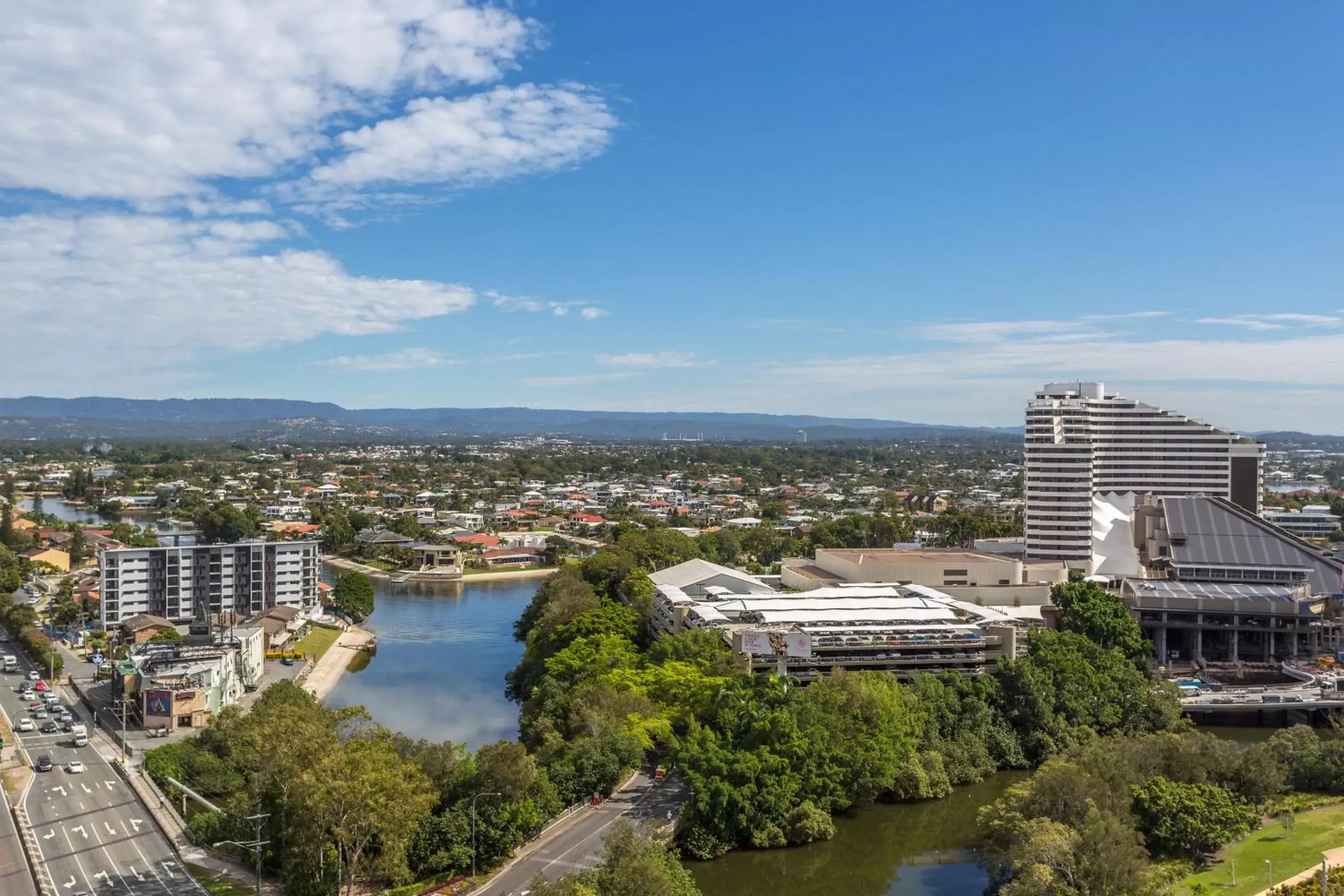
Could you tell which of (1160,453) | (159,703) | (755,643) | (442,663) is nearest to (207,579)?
(442,663)

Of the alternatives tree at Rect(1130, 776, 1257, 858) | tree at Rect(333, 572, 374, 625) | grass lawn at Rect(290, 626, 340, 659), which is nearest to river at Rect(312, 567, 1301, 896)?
tree at Rect(333, 572, 374, 625)

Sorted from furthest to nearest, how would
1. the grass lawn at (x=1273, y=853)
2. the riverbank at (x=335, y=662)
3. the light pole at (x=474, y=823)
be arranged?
the riverbank at (x=335, y=662), the light pole at (x=474, y=823), the grass lawn at (x=1273, y=853)

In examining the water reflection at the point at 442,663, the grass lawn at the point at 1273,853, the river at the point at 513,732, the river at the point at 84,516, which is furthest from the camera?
the river at the point at 84,516

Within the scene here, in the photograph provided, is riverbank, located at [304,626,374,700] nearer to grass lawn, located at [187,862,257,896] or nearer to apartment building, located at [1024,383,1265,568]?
grass lawn, located at [187,862,257,896]

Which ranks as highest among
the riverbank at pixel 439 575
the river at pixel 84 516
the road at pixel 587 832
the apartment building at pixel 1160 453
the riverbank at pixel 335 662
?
the apartment building at pixel 1160 453

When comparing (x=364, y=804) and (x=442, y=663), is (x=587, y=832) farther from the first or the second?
(x=442, y=663)

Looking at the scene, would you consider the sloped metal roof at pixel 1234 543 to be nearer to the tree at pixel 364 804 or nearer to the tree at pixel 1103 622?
the tree at pixel 1103 622

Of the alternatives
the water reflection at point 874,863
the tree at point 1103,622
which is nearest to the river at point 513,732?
the water reflection at point 874,863
